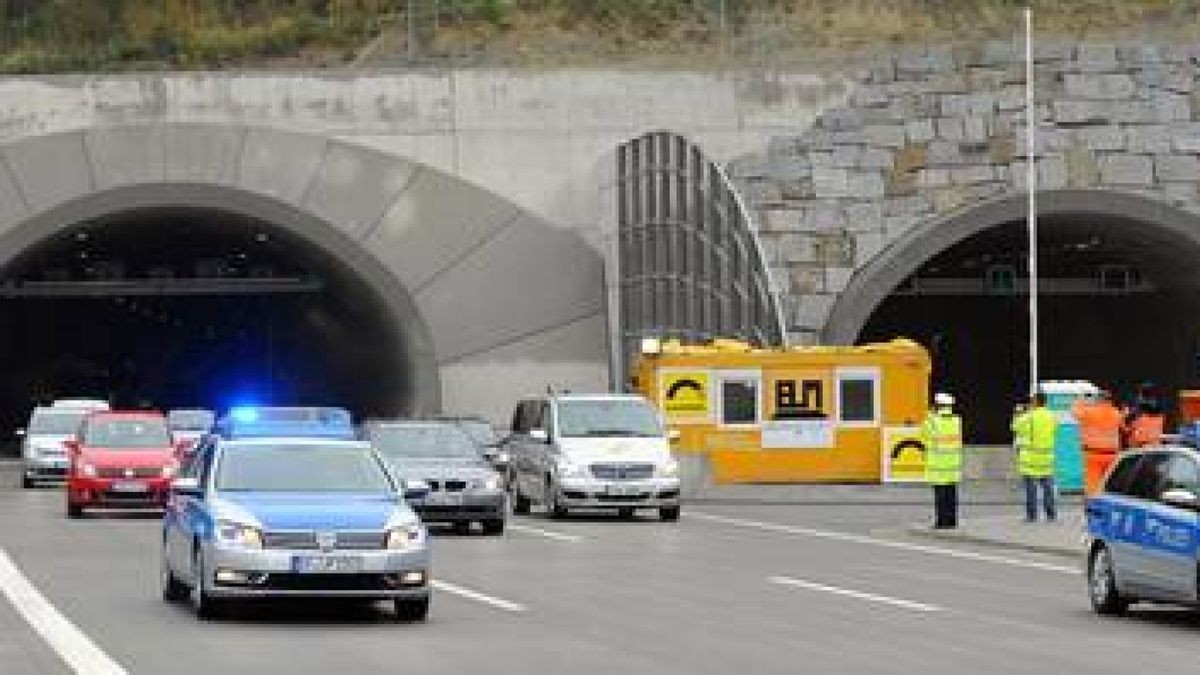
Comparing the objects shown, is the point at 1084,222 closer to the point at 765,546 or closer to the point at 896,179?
the point at 896,179

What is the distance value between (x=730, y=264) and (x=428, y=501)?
21.5m

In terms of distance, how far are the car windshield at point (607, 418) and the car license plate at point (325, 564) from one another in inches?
778

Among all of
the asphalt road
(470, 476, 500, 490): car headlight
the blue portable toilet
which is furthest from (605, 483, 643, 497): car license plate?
the blue portable toilet

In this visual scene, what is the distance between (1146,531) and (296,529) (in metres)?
7.03

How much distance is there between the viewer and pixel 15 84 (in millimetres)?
59469

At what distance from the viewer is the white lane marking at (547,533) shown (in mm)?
33188

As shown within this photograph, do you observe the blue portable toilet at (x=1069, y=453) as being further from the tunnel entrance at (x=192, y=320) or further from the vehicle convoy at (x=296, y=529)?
the tunnel entrance at (x=192, y=320)

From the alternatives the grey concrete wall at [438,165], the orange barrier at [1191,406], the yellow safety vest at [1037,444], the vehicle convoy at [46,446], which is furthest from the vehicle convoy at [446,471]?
the grey concrete wall at [438,165]

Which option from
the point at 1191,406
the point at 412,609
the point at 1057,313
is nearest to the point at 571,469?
the point at 1191,406

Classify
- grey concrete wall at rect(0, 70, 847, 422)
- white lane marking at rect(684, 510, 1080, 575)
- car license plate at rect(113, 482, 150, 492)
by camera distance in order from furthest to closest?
grey concrete wall at rect(0, 70, 847, 422), car license plate at rect(113, 482, 150, 492), white lane marking at rect(684, 510, 1080, 575)

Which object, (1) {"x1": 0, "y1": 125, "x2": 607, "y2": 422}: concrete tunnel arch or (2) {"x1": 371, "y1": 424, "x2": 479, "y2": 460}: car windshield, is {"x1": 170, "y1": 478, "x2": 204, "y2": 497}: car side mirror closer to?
(2) {"x1": 371, "y1": 424, "x2": 479, "y2": 460}: car windshield

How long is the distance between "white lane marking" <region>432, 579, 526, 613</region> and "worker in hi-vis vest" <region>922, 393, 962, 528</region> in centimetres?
1156

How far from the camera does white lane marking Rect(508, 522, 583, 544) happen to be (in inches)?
1307

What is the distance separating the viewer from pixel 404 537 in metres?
19.6
